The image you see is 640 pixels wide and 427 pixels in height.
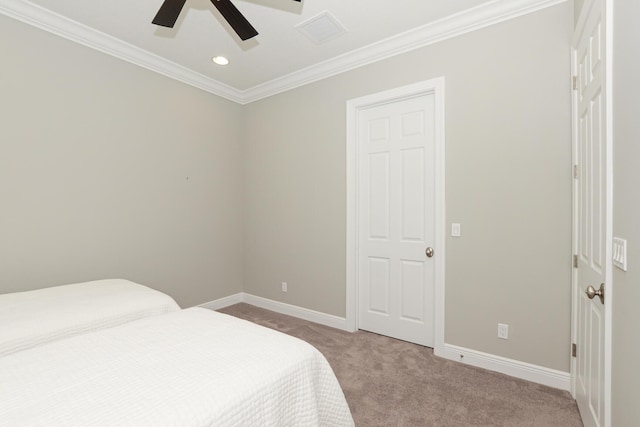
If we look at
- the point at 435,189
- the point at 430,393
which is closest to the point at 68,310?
the point at 430,393

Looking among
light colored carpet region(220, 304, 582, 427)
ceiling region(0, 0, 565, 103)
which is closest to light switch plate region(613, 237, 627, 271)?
light colored carpet region(220, 304, 582, 427)

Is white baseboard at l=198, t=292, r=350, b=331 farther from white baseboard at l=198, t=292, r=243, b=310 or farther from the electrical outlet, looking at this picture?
the electrical outlet

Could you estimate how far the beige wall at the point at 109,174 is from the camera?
2266 millimetres

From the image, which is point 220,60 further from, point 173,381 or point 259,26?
point 173,381

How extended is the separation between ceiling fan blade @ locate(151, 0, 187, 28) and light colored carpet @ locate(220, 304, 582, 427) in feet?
8.56

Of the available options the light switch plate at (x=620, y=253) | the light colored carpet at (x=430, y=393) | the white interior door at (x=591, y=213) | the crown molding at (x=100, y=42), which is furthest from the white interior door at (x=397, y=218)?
the crown molding at (x=100, y=42)

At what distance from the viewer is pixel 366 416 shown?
5.93ft

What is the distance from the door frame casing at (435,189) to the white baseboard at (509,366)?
4.6 inches

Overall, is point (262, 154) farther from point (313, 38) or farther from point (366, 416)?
point (366, 416)

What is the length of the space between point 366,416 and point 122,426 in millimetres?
1470

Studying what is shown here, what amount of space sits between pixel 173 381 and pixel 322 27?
2687 millimetres

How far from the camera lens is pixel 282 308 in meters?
3.62

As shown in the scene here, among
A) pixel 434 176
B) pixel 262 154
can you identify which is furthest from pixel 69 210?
pixel 434 176

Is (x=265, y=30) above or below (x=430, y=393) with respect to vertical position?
above
